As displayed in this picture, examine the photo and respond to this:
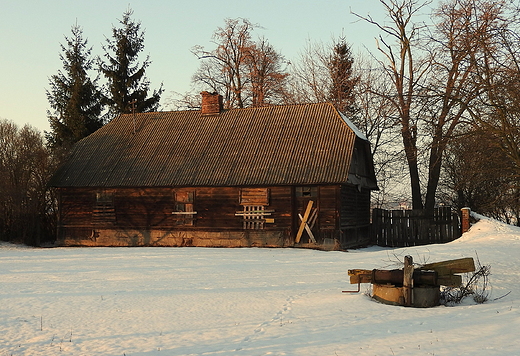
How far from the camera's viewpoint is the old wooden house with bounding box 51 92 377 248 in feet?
77.6

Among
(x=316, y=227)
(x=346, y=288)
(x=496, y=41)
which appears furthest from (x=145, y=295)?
(x=316, y=227)

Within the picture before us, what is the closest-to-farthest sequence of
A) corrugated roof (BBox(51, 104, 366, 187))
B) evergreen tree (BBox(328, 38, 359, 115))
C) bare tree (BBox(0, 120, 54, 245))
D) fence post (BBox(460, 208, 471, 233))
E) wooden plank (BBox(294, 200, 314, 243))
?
wooden plank (BBox(294, 200, 314, 243)) → fence post (BBox(460, 208, 471, 233)) → corrugated roof (BBox(51, 104, 366, 187)) → bare tree (BBox(0, 120, 54, 245)) → evergreen tree (BBox(328, 38, 359, 115))

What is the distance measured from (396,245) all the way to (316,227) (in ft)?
20.8

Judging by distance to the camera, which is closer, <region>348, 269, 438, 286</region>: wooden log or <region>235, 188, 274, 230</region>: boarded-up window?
<region>348, 269, 438, 286</region>: wooden log

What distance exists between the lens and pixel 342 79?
38250 mm

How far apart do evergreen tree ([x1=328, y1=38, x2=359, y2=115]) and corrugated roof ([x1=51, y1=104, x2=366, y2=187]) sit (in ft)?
34.4

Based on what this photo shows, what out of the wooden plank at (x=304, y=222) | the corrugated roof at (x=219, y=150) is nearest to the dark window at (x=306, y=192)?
the wooden plank at (x=304, y=222)

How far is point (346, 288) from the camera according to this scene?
12.5 metres

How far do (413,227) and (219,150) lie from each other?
10.1m

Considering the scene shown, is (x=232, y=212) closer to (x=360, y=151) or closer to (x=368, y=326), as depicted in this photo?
(x=360, y=151)

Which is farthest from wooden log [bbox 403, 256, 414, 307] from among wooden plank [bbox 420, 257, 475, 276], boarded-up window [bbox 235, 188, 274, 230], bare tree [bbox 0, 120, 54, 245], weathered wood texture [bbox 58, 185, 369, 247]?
bare tree [bbox 0, 120, 54, 245]

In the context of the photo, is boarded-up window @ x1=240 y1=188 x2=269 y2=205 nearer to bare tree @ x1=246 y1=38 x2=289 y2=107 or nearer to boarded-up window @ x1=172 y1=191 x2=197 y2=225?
boarded-up window @ x1=172 y1=191 x2=197 y2=225

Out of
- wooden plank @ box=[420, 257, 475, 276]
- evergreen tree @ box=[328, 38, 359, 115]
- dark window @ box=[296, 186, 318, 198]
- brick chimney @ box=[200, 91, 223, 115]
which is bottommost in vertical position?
wooden plank @ box=[420, 257, 475, 276]

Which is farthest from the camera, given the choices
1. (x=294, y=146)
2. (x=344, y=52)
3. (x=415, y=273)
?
(x=344, y=52)
